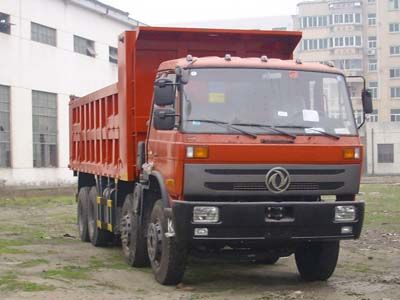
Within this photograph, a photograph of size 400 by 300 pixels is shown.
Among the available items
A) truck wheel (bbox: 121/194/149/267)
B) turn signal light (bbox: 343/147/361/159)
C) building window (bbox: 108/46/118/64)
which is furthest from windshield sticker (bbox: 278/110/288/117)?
building window (bbox: 108/46/118/64)

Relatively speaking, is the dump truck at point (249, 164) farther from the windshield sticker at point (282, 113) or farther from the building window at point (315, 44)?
the building window at point (315, 44)

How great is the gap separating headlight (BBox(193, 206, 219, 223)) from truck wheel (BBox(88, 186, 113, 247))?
500cm

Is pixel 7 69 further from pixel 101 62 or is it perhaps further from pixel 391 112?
pixel 391 112

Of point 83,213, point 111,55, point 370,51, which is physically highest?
point 370,51

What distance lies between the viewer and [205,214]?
809 centimetres

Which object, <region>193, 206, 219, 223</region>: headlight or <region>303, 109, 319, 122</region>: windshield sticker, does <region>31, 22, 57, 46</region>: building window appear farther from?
<region>193, 206, 219, 223</region>: headlight

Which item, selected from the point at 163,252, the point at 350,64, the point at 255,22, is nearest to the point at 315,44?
the point at 350,64

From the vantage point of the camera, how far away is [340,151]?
834cm

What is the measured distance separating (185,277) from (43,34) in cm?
3094

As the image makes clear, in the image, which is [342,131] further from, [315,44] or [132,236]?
[315,44]

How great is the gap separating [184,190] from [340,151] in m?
1.86

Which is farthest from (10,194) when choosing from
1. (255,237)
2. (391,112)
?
(391,112)

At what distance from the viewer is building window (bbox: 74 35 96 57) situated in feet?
136

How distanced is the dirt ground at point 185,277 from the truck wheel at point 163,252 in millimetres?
165
